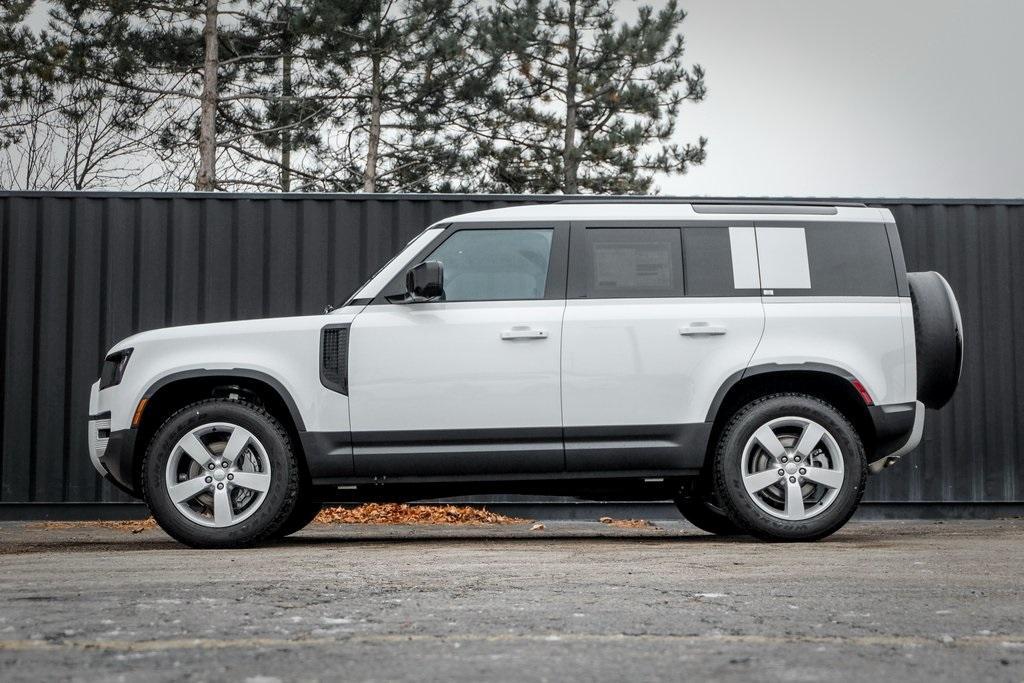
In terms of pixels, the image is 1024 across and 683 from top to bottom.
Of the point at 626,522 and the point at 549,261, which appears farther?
the point at 626,522

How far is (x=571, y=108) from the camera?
88.0ft

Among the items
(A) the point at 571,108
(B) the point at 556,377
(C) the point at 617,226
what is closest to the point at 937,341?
(C) the point at 617,226

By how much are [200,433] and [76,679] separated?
3.89 meters

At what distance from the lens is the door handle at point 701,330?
7.33m

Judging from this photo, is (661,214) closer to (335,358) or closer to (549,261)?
(549,261)

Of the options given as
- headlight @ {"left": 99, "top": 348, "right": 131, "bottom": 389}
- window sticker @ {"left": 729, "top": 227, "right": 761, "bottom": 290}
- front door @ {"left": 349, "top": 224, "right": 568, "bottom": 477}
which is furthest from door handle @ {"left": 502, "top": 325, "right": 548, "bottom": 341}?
headlight @ {"left": 99, "top": 348, "right": 131, "bottom": 389}

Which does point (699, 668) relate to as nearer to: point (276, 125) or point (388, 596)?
point (388, 596)

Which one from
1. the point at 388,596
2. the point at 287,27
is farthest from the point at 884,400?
the point at 287,27

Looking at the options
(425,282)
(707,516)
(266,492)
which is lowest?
(707,516)

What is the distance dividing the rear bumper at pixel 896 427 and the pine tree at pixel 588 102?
18355 mm

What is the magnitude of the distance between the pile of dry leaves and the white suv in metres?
2.78

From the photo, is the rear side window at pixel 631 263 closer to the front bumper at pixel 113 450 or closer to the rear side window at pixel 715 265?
the rear side window at pixel 715 265

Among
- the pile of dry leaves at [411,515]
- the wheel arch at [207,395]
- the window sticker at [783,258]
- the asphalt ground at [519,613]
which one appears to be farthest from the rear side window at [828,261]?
the pile of dry leaves at [411,515]

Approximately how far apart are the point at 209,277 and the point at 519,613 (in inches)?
261
